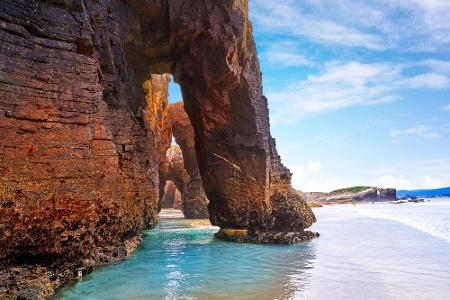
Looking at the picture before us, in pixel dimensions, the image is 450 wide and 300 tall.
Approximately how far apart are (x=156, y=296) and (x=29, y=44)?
280 inches

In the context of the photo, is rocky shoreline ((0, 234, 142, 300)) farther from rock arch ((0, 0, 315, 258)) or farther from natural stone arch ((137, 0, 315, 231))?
natural stone arch ((137, 0, 315, 231))

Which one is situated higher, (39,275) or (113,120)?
(113,120)

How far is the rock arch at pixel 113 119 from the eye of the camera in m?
9.02

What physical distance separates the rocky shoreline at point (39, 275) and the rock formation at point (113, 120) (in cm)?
23

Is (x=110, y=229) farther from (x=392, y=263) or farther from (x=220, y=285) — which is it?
(x=392, y=263)

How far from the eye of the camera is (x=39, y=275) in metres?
8.84

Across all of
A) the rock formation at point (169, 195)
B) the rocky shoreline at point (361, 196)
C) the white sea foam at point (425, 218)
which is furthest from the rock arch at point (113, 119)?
the rocky shoreline at point (361, 196)

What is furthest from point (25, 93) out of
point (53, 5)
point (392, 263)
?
point (392, 263)

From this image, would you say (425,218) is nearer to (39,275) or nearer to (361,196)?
(39,275)

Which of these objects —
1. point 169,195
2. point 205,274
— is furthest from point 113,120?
point 169,195

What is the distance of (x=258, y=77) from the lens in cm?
2339

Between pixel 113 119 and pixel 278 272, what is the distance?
8706 millimetres

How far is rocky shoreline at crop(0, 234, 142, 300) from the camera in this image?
7.90 meters

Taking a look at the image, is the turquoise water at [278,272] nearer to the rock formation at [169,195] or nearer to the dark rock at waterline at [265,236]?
the dark rock at waterline at [265,236]
